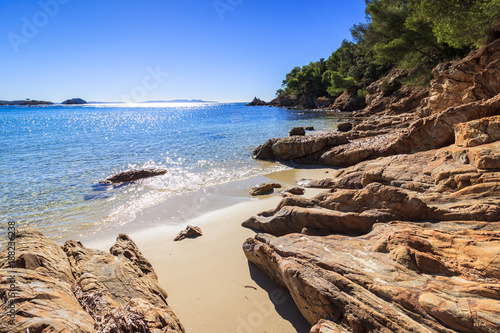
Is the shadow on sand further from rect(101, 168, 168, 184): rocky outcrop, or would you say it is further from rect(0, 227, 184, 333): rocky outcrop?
rect(101, 168, 168, 184): rocky outcrop

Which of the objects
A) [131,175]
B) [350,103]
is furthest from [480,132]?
[350,103]

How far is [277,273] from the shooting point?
419cm

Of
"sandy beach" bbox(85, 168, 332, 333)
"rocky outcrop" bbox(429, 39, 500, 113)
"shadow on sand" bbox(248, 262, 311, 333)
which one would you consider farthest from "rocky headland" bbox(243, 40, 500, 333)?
"rocky outcrop" bbox(429, 39, 500, 113)

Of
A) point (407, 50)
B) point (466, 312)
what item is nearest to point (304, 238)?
point (466, 312)

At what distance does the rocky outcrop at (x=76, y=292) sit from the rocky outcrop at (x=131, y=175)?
26.5ft

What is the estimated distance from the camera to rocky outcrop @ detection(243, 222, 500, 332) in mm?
2455

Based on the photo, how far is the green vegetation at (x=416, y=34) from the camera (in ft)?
39.4

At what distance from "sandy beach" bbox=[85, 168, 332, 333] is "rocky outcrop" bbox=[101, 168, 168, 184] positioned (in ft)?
15.6

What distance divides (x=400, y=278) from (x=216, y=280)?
314cm

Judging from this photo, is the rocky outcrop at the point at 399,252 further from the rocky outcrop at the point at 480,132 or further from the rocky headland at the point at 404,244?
the rocky outcrop at the point at 480,132

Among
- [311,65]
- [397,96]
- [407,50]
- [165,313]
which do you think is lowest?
[165,313]

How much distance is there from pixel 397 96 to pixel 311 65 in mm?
58668

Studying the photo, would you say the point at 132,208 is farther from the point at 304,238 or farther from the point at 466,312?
the point at 466,312

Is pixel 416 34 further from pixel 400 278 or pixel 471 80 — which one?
pixel 400 278
